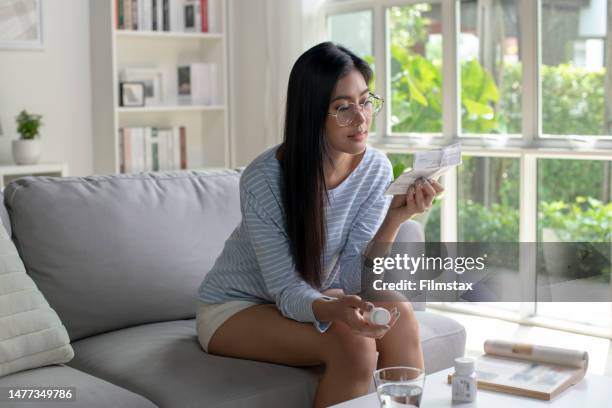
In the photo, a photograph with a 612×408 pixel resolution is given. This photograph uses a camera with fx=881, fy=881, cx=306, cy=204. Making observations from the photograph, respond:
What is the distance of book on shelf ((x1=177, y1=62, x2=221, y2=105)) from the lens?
4.91m

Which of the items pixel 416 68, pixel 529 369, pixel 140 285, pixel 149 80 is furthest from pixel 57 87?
pixel 529 369

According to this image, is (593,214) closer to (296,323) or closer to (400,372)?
(296,323)

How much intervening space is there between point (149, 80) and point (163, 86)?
16cm

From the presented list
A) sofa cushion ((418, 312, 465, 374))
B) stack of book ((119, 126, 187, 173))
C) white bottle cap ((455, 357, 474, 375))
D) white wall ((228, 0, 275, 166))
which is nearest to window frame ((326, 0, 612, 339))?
white wall ((228, 0, 275, 166))

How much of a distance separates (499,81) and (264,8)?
4.62ft

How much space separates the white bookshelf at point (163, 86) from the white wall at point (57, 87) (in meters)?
0.06

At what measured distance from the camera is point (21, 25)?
4.37 m

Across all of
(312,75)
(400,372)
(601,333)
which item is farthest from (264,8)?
(400,372)

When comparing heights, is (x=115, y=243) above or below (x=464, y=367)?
above

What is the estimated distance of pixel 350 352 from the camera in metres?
1.96

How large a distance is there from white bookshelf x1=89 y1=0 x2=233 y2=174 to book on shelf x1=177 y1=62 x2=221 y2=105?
0.13 ft

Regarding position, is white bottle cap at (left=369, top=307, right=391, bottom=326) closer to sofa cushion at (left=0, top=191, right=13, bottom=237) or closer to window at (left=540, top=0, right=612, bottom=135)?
sofa cushion at (left=0, top=191, right=13, bottom=237)

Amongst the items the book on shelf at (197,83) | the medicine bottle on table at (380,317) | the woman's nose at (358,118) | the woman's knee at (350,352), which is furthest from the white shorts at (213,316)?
the book on shelf at (197,83)

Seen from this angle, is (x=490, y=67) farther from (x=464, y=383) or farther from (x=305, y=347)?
(x=464, y=383)
